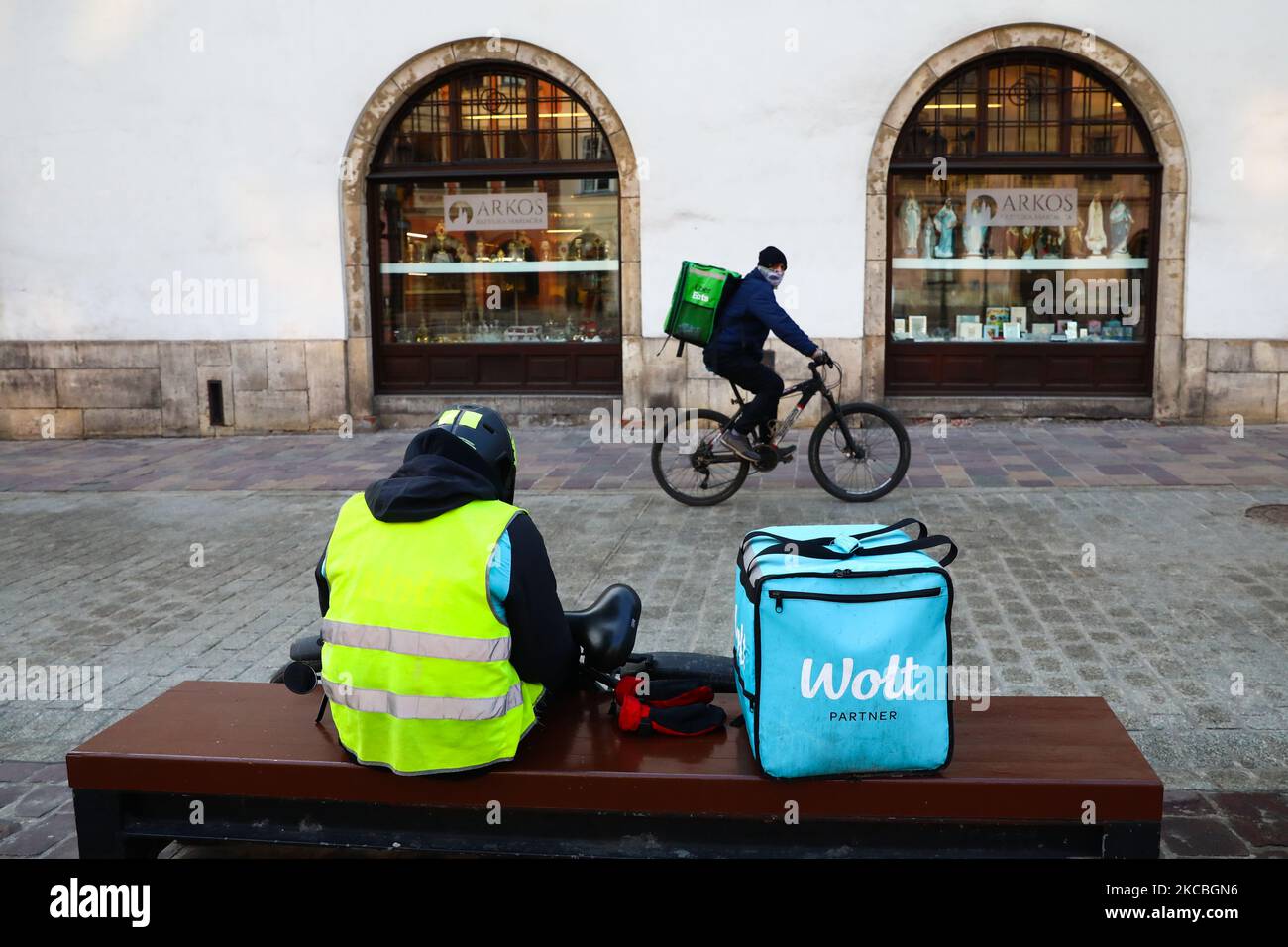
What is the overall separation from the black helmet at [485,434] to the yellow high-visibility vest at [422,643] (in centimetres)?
17

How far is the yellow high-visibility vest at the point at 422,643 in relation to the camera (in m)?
2.88

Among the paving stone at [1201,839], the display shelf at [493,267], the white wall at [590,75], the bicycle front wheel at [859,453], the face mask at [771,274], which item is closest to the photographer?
the paving stone at [1201,839]

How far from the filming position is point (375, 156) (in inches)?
502

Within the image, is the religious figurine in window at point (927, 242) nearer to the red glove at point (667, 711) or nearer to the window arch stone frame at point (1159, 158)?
the window arch stone frame at point (1159, 158)

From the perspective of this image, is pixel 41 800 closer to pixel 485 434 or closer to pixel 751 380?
pixel 485 434

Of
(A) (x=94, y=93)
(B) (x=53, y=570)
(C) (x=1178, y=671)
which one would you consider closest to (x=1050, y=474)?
(C) (x=1178, y=671)

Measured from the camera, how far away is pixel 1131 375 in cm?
1233

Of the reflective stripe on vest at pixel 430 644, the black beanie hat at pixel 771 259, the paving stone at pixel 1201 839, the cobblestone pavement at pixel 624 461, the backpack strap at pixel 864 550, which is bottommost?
the paving stone at pixel 1201 839

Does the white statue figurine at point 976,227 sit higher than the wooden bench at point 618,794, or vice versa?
the white statue figurine at point 976,227

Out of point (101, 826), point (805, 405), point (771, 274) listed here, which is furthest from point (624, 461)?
point (101, 826)

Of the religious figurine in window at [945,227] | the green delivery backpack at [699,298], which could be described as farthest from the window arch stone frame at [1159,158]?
the green delivery backpack at [699,298]

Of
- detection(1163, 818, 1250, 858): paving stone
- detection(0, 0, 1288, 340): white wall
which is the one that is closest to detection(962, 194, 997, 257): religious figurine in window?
detection(0, 0, 1288, 340): white wall

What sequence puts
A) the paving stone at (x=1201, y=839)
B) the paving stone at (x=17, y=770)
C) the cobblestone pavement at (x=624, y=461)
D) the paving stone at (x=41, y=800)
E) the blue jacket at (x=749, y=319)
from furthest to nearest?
the cobblestone pavement at (x=624, y=461) → the blue jacket at (x=749, y=319) → the paving stone at (x=17, y=770) → the paving stone at (x=41, y=800) → the paving stone at (x=1201, y=839)

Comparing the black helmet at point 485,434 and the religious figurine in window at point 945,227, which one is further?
the religious figurine in window at point 945,227
